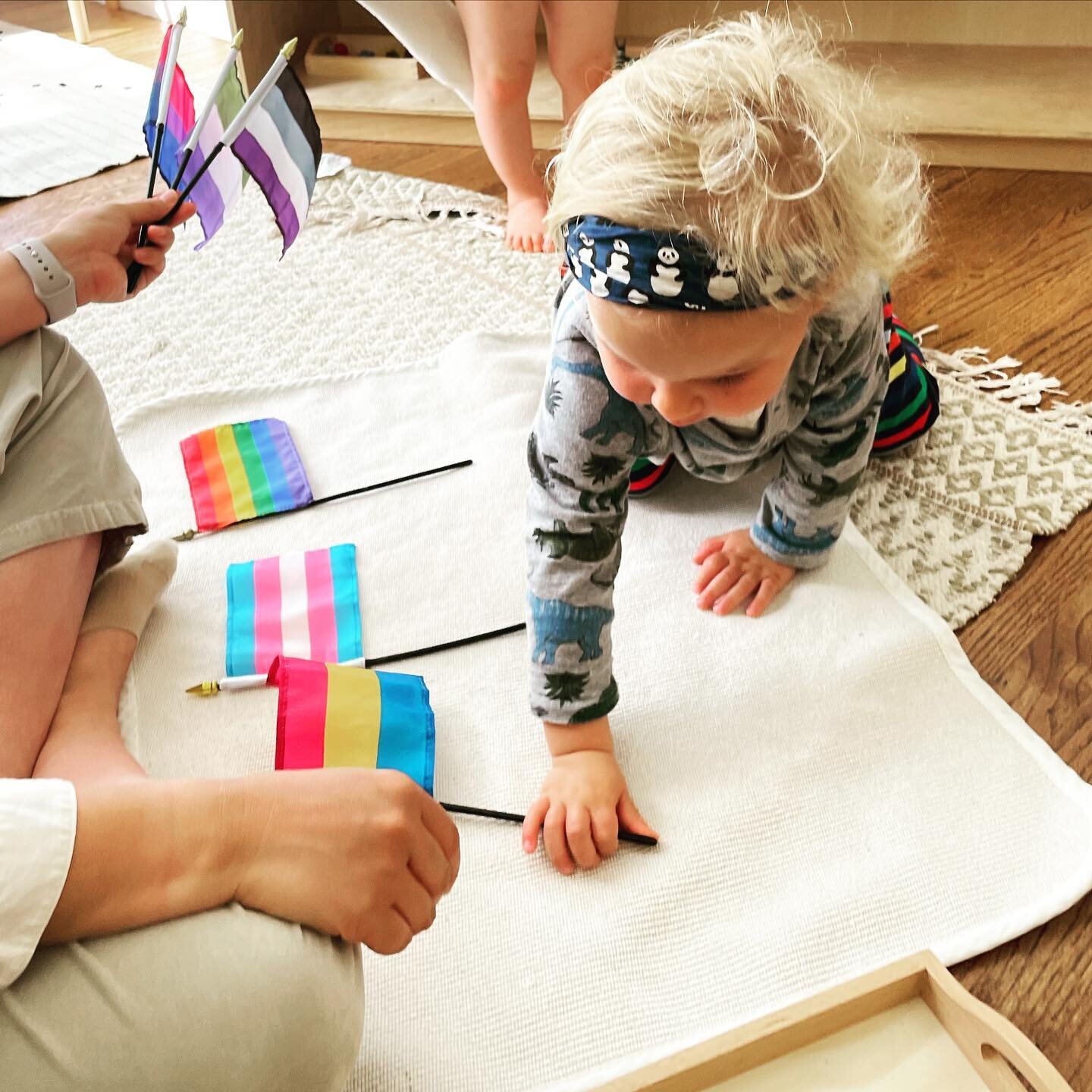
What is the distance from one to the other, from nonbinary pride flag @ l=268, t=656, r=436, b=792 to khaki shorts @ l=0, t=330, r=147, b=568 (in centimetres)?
19

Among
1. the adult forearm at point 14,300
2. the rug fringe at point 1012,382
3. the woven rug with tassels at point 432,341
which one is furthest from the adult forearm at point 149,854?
the rug fringe at point 1012,382

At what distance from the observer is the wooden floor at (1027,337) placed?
2.25 feet

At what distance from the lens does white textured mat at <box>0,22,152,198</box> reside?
5.86ft

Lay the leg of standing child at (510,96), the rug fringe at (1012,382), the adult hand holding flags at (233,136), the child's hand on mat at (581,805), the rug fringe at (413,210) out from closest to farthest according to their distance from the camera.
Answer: the child's hand on mat at (581,805) → the adult hand holding flags at (233,136) → the rug fringe at (1012,382) → the leg of standing child at (510,96) → the rug fringe at (413,210)

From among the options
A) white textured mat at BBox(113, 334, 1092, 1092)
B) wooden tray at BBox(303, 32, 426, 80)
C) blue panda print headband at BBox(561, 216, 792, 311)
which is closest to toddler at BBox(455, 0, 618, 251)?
wooden tray at BBox(303, 32, 426, 80)

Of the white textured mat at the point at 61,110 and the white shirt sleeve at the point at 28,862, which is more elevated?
the white shirt sleeve at the point at 28,862

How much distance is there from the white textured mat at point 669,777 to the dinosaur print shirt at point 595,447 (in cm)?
9

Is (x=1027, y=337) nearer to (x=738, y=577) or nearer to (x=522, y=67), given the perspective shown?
(x=738, y=577)

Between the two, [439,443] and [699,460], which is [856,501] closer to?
[699,460]

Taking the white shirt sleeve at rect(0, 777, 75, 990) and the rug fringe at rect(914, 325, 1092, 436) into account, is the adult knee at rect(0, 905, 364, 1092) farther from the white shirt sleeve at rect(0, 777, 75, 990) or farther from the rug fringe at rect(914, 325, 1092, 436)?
the rug fringe at rect(914, 325, 1092, 436)

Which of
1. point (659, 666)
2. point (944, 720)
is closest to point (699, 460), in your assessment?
point (659, 666)

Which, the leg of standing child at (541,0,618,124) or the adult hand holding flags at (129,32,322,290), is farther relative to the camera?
the leg of standing child at (541,0,618,124)

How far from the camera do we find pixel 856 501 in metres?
1.04

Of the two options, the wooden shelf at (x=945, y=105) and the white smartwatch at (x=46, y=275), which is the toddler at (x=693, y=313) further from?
the wooden shelf at (x=945, y=105)
